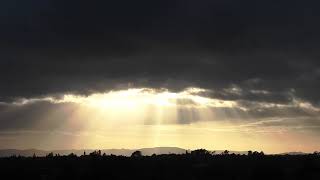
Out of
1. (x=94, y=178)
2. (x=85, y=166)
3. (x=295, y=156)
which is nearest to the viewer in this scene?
(x=94, y=178)

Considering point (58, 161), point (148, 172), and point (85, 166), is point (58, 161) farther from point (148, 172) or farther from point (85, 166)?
point (148, 172)

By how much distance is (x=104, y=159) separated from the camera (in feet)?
277

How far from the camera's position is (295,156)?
300 ft

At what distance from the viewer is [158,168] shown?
79.5m

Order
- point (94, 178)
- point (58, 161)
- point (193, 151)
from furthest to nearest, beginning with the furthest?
point (193, 151) → point (58, 161) → point (94, 178)

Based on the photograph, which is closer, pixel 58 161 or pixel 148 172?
pixel 148 172

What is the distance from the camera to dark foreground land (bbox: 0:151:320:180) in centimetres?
7544

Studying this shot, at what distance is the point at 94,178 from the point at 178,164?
14.0 m

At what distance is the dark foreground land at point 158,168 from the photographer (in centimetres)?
7544

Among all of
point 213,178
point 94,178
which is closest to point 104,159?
point 94,178

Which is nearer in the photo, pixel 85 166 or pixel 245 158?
A: pixel 85 166

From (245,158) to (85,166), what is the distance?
25.8 metres

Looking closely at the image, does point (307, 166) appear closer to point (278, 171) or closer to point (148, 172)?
point (278, 171)

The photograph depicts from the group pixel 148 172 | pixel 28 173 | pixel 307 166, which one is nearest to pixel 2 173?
pixel 28 173
